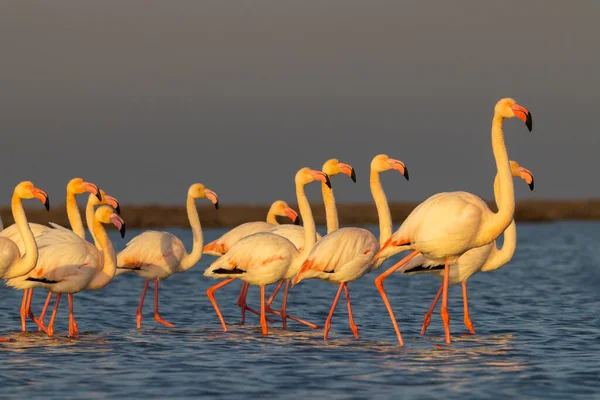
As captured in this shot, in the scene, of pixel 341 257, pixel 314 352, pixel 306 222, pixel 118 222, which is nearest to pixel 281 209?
pixel 306 222

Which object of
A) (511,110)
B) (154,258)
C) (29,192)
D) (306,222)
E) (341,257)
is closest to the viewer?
(511,110)

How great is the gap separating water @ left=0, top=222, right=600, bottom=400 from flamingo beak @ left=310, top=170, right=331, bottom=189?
1.86 metres

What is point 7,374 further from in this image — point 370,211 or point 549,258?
point 370,211

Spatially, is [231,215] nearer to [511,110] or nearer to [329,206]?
[329,206]

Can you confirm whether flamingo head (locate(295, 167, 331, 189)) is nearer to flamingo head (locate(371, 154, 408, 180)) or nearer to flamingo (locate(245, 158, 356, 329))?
flamingo (locate(245, 158, 356, 329))

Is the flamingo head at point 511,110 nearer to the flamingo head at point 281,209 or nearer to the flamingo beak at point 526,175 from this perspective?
the flamingo beak at point 526,175

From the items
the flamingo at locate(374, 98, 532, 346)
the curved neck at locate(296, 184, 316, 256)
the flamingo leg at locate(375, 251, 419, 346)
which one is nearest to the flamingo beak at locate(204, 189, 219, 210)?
the curved neck at locate(296, 184, 316, 256)

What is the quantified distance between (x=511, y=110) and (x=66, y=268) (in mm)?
5323

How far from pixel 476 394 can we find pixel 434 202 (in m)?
3.24

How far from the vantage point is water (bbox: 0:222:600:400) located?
9039 millimetres

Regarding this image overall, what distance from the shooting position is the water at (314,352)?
904 centimetres

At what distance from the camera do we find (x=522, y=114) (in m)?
11.4

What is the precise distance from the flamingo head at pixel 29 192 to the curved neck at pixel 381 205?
3981 mm

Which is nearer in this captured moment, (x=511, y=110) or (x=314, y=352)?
(x=314, y=352)
